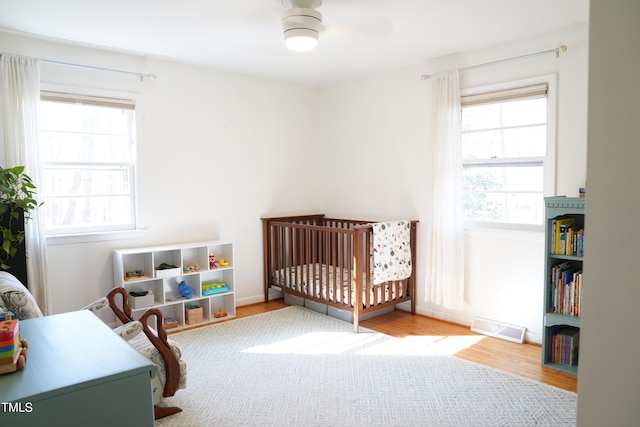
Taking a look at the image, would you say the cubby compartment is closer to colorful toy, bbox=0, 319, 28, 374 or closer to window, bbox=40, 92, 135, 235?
window, bbox=40, 92, 135, 235

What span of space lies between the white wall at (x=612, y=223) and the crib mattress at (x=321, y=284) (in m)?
2.66

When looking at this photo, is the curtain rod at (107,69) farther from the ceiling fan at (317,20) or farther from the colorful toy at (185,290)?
the colorful toy at (185,290)

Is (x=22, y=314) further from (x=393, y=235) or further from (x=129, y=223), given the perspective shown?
(x=393, y=235)

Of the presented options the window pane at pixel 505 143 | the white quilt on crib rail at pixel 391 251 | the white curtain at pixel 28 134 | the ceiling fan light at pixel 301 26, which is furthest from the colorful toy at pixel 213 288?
the window pane at pixel 505 143

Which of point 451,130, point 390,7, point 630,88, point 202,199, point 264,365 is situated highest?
point 390,7

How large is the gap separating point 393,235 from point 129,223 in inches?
90.6

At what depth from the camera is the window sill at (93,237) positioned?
11.4 ft

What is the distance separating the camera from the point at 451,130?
377 centimetres

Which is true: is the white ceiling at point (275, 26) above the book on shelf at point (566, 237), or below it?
above

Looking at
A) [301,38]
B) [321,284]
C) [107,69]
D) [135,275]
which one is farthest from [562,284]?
[107,69]

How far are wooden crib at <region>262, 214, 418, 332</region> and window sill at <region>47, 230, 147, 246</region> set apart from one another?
129 cm

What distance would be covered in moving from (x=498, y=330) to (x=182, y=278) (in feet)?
9.08

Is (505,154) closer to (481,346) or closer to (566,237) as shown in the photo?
(566,237)

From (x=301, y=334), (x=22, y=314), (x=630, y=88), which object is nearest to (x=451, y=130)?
(x=301, y=334)
